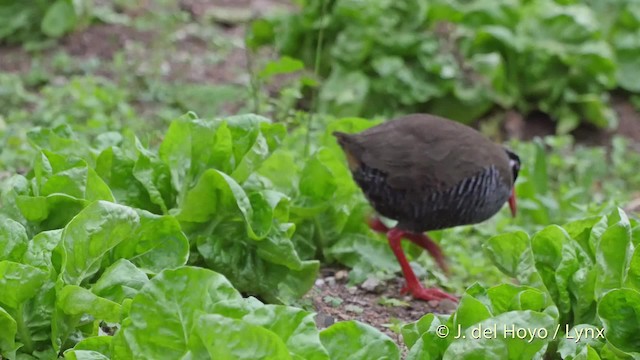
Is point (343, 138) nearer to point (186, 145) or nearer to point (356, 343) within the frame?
point (186, 145)

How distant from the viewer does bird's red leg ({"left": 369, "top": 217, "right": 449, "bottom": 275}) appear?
501cm

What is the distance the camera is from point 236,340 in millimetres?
2713

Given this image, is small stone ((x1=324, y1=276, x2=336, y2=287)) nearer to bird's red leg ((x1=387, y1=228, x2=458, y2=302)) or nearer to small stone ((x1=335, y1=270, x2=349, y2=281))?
small stone ((x1=335, y1=270, x2=349, y2=281))

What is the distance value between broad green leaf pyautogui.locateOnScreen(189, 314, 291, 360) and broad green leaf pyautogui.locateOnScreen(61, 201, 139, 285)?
2.16 feet

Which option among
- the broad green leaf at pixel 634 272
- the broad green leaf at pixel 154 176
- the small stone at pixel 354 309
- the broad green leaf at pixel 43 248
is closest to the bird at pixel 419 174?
the small stone at pixel 354 309

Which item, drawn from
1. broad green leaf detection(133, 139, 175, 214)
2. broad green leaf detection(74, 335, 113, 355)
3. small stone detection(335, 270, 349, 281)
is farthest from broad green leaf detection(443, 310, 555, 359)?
small stone detection(335, 270, 349, 281)

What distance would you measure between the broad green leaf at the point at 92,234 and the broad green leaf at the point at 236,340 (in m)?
0.66

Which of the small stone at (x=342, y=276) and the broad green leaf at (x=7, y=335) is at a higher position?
the broad green leaf at (x=7, y=335)

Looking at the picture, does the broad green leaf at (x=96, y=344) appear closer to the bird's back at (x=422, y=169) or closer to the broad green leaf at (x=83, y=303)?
the broad green leaf at (x=83, y=303)

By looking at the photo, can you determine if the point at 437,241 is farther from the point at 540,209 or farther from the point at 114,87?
the point at 114,87

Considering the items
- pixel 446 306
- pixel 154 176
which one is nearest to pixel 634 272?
pixel 446 306

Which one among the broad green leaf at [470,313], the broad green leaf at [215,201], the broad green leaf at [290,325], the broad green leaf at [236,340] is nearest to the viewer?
the broad green leaf at [236,340]

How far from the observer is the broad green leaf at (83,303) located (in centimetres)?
317

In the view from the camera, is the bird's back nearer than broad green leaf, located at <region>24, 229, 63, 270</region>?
No
